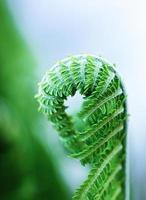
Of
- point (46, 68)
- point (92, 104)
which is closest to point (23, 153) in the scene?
point (46, 68)

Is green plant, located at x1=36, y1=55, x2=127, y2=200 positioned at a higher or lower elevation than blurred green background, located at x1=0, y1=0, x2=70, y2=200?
higher

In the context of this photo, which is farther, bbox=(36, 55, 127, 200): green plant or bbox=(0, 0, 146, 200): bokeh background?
bbox=(0, 0, 146, 200): bokeh background

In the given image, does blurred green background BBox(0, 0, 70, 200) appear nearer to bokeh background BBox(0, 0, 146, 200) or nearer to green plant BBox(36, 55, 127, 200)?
bokeh background BBox(0, 0, 146, 200)

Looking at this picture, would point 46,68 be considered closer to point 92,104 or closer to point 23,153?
point 23,153


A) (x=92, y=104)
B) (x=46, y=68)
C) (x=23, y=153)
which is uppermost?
(x=92, y=104)

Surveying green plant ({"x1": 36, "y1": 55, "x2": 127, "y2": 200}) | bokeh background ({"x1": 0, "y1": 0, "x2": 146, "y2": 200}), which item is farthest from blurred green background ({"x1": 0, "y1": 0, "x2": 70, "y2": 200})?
green plant ({"x1": 36, "y1": 55, "x2": 127, "y2": 200})

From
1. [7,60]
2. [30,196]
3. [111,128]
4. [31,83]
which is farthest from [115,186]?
[7,60]
